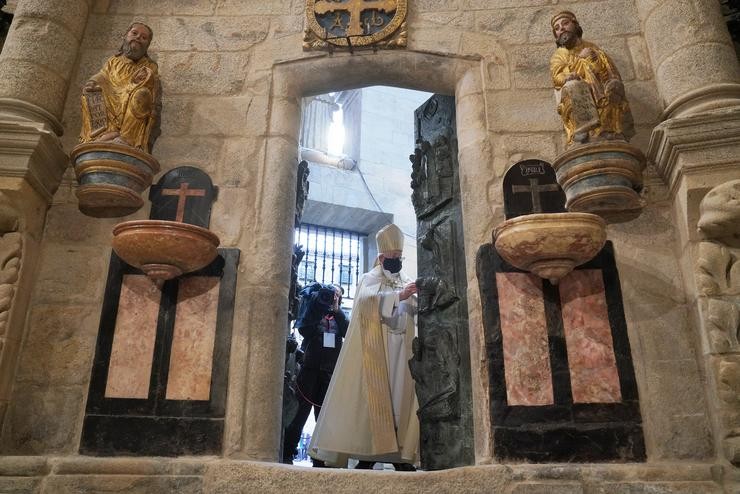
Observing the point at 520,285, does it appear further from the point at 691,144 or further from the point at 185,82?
the point at 185,82

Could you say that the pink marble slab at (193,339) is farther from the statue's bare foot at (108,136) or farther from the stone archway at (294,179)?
the statue's bare foot at (108,136)

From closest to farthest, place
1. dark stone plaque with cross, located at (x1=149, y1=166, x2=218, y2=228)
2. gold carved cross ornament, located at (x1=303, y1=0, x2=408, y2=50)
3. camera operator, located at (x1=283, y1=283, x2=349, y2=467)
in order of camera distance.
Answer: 1. dark stone plaque with cross, located at (x1=149, y1=166, x2=218, y2=228)
2. gold carved cross ornament, located at (x1=303, y1=0, x2=408, y2=50)
3. camera operator, located at (x1=283, y1=283, x2=349, y2=467)

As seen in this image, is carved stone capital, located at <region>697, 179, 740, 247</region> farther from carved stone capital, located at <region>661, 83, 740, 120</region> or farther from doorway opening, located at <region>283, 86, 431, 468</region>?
doorway opening, located at <region>283, 86, 431, 468</region>

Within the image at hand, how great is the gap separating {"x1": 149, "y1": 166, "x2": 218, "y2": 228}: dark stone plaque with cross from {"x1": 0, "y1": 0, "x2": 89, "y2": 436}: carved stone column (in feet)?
1.73

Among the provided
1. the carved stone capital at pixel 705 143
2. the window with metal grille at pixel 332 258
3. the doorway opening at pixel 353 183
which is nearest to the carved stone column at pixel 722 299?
the carved stone capital at pixel 705 143

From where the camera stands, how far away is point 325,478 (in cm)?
257

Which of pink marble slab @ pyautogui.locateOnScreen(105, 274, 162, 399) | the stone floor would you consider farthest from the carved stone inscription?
pink marble slab @ pyautogui.locateOnScreen(105, 274, 162, 399)

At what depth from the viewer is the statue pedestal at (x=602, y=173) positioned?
9.37 feet

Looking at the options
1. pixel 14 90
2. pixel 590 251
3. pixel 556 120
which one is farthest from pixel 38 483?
pixel 556 120

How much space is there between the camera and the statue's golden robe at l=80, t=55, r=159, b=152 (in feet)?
10.2

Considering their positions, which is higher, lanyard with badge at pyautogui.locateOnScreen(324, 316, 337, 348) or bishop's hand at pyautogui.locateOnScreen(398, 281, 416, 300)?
bishop's hand at pyautogui.locateOnScreen(398, 281, 416, 300)

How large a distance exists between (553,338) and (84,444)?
6.99ft

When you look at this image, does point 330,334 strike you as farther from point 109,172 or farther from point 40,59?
point 40,59

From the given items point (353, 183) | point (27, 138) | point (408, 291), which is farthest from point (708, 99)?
point (353, 183)
